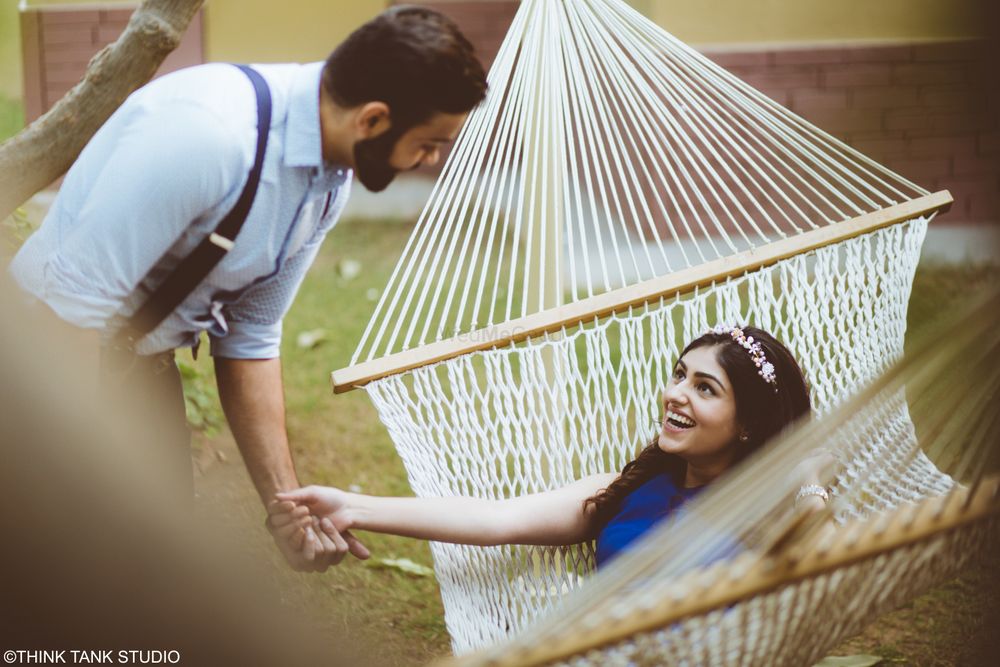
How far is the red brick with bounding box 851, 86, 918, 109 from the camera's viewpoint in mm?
3662

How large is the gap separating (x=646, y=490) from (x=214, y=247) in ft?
2.42

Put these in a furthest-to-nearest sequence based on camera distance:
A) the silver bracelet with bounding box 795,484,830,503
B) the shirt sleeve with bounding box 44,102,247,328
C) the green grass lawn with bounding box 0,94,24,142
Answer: the green grass lawn with bounding box 0,94,24,142
the silver bracelet with bounding box 795,484,830,503
the shirt sleeve with bounding box 44,102,247,328

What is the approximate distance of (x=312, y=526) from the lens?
4.92 feet

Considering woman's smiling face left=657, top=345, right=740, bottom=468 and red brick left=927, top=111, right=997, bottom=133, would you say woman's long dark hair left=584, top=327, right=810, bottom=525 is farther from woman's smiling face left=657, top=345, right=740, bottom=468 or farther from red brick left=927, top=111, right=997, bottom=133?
red brick left=927, top=111, right=997, bottom=133

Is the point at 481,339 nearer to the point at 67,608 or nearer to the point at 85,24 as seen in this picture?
the point at 67,608

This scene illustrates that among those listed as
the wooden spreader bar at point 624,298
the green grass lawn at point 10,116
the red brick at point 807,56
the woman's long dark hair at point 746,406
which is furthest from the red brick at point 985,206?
the green grass lawn at point 10,116

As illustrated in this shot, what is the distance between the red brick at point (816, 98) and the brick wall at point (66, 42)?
2182mm

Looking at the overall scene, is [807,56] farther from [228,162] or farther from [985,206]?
[228,162]

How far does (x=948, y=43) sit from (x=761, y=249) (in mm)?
2306

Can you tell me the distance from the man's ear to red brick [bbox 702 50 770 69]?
8.39ft

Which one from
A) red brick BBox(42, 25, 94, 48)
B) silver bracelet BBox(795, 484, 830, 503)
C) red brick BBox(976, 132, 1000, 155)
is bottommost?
red brick BBox(42, 25, 94, 48)

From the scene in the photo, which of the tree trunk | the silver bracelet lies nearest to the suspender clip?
the tree trunk

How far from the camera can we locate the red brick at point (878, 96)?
3662mm

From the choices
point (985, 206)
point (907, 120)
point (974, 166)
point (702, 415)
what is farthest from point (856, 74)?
point (702, 415)
